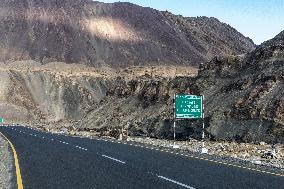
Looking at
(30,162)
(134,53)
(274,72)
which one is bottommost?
(30,162)

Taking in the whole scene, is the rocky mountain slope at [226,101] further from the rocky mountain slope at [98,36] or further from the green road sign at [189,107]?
the rocky mountain slope at [98,36]

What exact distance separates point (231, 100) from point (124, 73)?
289 feet

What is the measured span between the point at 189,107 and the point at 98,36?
428 ft

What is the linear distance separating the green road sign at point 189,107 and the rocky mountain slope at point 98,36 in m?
113

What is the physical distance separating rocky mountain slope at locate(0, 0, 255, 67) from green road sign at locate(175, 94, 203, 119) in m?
113

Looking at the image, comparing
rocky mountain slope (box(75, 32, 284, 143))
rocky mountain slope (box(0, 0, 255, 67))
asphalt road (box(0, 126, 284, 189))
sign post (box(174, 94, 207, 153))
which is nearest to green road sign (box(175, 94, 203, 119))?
sign post (box(174, 94, 207, 153))

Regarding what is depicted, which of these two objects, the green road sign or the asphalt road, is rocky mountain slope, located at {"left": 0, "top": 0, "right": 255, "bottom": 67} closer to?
the green road sign

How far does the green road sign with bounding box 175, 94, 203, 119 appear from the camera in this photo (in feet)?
103

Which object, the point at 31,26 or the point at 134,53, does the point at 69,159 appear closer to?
the point at 134,53

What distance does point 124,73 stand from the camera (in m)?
131

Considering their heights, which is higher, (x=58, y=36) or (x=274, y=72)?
(x=58, y=36)

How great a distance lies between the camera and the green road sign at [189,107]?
31328mm

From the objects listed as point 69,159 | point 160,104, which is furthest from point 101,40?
point 69,159

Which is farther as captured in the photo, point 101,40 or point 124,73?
point 101,40
